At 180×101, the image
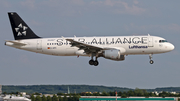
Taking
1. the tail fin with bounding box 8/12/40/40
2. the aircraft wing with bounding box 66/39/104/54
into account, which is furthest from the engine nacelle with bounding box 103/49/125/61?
the tail fin with bounding box 8/12/40/40

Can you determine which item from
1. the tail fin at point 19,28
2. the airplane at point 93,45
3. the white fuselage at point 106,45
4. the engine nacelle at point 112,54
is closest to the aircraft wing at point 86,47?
the airplane at point 93,45

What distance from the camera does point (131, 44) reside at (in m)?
56.5

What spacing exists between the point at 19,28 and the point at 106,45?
54.1 feet

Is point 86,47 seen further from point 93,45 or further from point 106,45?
point 106,45

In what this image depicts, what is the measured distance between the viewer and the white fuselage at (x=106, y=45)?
5659 centimetres

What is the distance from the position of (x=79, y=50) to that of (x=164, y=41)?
13.9m

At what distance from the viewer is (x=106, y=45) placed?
57562 millimetres

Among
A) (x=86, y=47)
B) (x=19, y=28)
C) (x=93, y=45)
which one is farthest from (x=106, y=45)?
(x=19, y=28)

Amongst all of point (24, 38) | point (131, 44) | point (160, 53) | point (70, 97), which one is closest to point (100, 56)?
point (131, 44)

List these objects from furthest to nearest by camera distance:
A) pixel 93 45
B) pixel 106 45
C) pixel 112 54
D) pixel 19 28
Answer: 1. pixel 19 28
2. pixel 106 45
3. pixel 93 45
4. pixel 112 54

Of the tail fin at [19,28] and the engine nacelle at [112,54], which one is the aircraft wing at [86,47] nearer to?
the engine nacelle at [112,54]

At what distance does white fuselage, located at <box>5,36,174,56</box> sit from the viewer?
2228 inches

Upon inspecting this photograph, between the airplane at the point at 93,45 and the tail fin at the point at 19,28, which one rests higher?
the tail fin at the point at 19,28

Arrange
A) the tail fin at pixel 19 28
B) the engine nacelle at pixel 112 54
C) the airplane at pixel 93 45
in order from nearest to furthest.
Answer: the engine nacelle at pixel 112 54 < the airplane at pixel 93 45 < the tail fin at pixel 19 28
